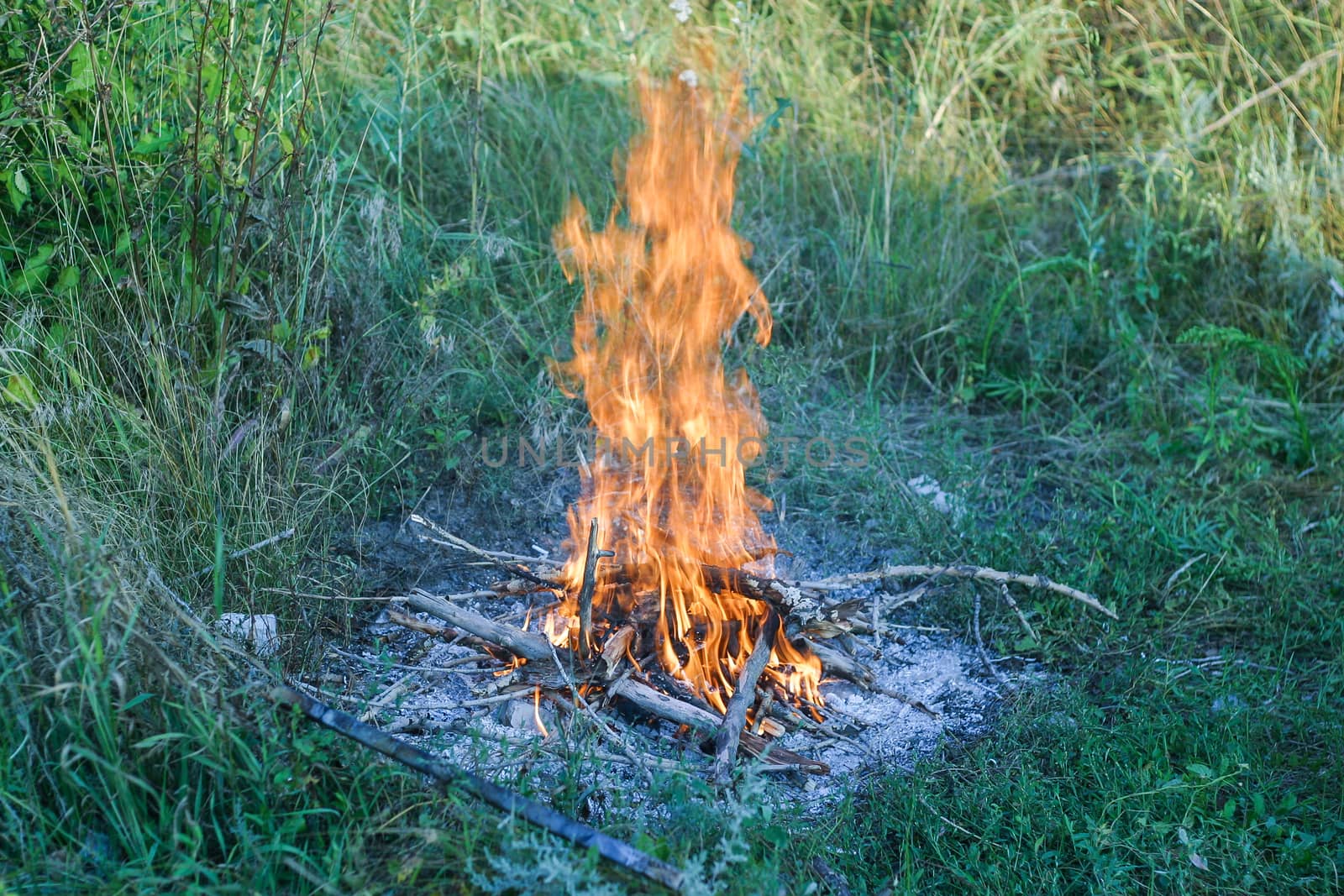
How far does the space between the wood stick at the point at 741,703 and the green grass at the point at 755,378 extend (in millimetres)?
184

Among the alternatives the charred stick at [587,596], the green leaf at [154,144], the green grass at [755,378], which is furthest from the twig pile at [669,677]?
the green leaf at [154,144]

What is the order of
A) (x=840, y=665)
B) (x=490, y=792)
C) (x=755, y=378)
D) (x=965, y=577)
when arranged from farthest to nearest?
(x=755, y=378) → (x=965, y=577) → (x=840, y=665) → (x=490, y=792)

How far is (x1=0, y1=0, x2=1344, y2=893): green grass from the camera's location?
7.25ft

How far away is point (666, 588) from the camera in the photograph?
117 inches

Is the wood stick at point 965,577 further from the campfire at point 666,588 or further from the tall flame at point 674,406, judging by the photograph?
the tall flame at point 674,406

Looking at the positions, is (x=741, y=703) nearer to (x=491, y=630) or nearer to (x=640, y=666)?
(x=640, y=666)

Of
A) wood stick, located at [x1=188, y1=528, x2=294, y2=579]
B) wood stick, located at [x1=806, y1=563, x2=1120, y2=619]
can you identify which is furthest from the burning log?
wood stick, located at [x1=806, y1=563, x2=1120, y2=619]

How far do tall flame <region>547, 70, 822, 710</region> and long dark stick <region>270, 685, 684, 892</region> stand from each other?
2.59ft

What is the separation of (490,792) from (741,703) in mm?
789

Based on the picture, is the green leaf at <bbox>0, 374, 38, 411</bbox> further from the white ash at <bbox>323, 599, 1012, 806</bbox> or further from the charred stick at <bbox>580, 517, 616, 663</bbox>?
the charred stick at <bbox>580, 517, 616, 663</bbox>

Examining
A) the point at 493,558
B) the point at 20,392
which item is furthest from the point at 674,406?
the point at 20,392

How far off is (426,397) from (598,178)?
4.68ft

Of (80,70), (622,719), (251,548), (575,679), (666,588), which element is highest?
(80,70)

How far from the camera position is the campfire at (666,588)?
2.75m
